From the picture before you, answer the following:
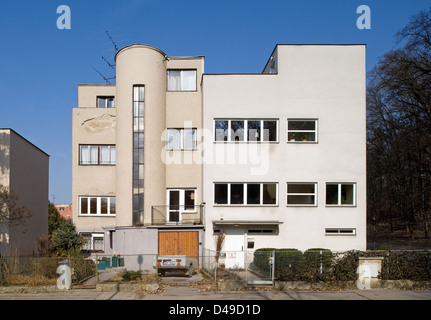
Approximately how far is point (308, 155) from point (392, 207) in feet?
93.3

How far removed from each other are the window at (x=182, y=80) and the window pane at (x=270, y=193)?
23.9 ft

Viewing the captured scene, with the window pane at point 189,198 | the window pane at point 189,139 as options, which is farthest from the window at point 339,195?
the window pane at point 189,139

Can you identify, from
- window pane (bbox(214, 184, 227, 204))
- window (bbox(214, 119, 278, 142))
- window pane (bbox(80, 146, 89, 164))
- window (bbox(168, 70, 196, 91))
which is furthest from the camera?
window pane (bbox(80, 146, 89, 164))

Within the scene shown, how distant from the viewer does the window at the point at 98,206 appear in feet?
74.6

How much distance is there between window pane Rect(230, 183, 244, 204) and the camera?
770 inches

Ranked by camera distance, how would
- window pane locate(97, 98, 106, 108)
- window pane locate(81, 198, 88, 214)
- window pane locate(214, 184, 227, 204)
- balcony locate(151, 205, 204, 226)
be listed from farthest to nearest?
window pane locate(97, 98, 106, 108)
window pane locate(81, 198, 88, 214)
balcony locate(151, 205, 204, 226)
window pane locate(214, 184, 227, 204)

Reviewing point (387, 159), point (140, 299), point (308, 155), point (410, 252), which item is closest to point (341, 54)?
point (308, 155)

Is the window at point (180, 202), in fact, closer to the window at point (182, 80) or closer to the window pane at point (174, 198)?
the window pane at point (174, 198)

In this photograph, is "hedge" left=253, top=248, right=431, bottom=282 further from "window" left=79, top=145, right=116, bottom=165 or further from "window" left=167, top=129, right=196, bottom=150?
"window" left=79, top=145, right=116, bottom=165

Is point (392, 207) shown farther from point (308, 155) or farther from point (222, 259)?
point (222, 259)

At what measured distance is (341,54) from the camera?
65.1ft

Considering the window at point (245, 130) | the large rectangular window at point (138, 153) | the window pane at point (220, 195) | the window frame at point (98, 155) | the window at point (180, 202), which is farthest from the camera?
the window frame at point (98, 155)

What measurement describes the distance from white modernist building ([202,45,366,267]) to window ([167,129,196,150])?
198 cm
